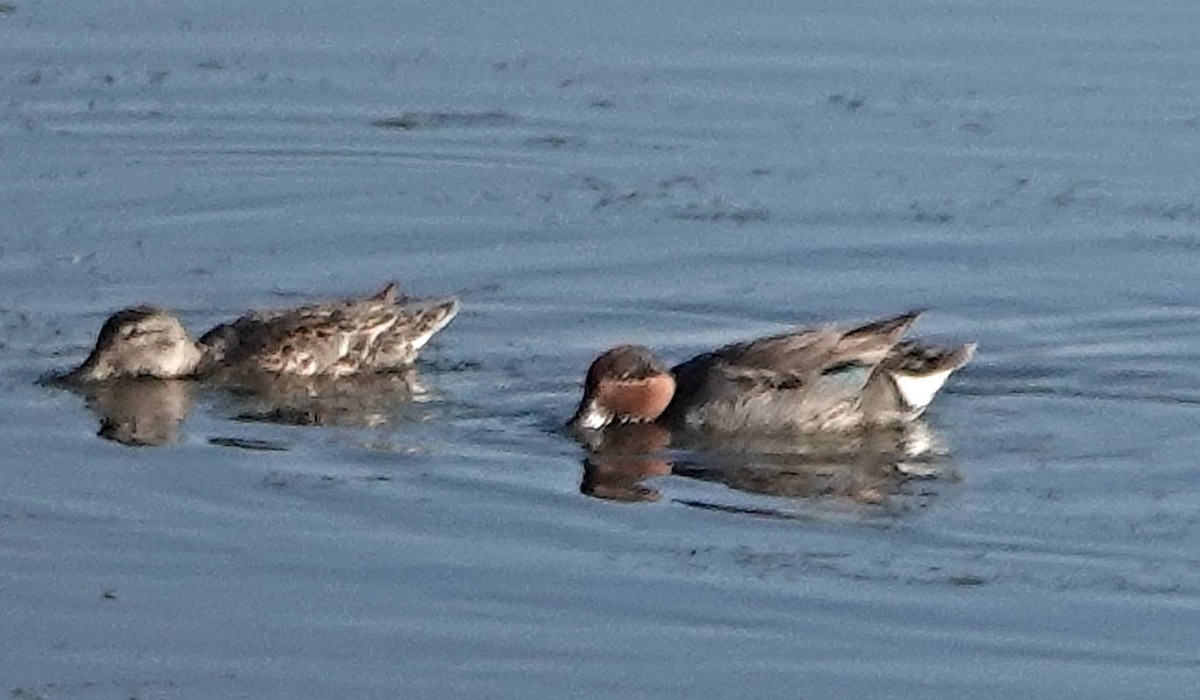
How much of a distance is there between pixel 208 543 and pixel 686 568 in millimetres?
1704

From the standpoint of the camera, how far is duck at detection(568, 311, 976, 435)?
46.1ft

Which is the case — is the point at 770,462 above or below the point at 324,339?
below

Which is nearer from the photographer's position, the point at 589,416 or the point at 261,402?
the point at 589,416

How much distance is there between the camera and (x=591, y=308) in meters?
15.3

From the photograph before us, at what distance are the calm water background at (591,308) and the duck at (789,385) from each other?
265mm

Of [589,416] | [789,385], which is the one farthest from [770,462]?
[589,416]

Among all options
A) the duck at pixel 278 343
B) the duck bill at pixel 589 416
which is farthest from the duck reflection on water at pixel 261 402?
the duck bill at pixel 589 416

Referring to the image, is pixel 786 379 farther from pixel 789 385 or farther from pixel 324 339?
pixel 324 339

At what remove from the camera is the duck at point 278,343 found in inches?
576

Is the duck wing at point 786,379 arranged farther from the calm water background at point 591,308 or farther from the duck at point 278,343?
the duck at point 278,343

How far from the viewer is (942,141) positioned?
685 inches

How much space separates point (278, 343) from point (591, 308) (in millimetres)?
1495

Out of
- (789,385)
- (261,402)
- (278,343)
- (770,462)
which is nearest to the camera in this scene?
(770,462)

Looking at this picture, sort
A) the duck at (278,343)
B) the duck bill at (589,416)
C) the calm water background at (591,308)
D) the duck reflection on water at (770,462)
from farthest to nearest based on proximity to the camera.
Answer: the duck at (278,343)
the duck bill at (589,416)
the duck reflection on water at (770,462)
the calm water background at (591,308)
